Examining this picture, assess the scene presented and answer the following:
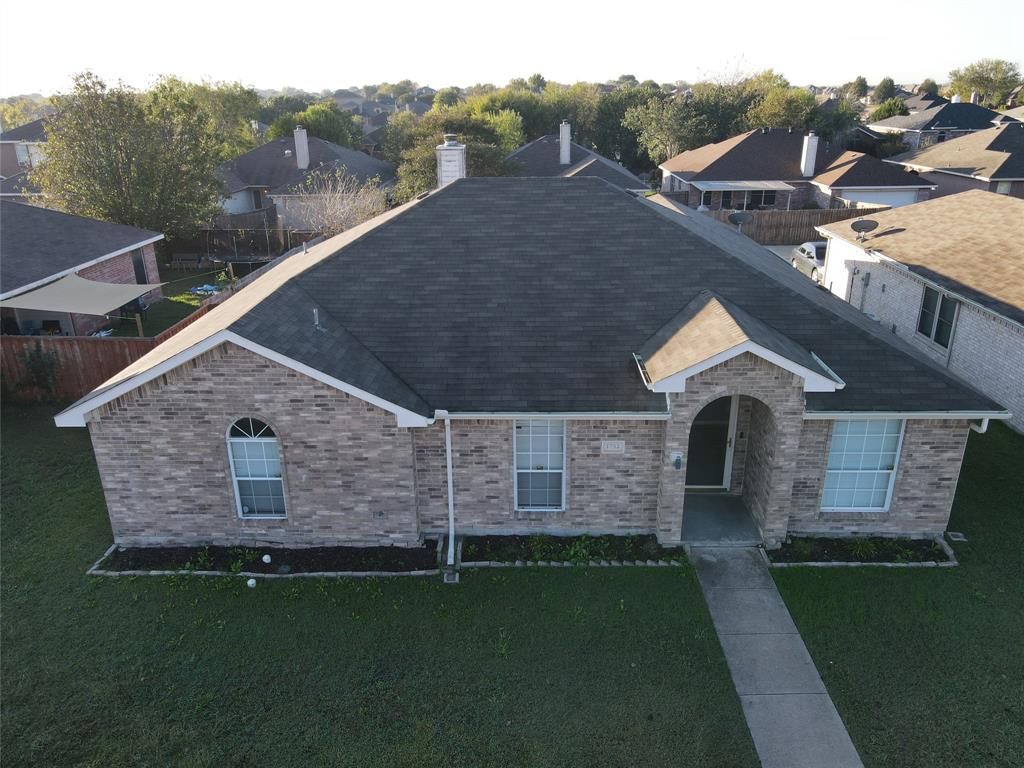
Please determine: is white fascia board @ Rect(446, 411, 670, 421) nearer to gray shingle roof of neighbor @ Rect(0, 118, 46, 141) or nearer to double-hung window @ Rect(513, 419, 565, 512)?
double-hung window @ Rect(513, 419, 565, 512)

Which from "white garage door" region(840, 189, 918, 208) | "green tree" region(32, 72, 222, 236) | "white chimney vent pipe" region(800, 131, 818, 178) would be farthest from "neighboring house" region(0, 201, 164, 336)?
"white chimney vent pipe" region(800, 131, 818, 178)

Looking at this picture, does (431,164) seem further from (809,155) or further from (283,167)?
(809,155)

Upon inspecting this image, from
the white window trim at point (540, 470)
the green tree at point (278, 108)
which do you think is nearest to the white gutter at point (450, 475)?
the white window trim at point (540, 470)

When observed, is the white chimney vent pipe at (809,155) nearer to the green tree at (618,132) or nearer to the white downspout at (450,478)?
the green tree at (618,132)

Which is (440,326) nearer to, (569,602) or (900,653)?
(569,602)

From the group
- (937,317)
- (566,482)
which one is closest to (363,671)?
(566,482)

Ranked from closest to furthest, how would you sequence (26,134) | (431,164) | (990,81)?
(431,164) → (26,134) → (990,81)
